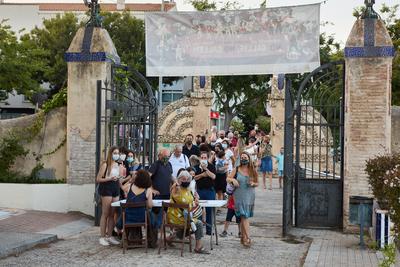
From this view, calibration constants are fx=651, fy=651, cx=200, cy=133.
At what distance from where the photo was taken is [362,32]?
13.8 m

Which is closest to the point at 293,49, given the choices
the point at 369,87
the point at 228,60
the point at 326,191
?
the point at 228,60

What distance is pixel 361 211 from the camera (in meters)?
11.6

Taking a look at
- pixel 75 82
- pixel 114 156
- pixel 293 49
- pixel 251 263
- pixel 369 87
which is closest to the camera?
pixel 251 263

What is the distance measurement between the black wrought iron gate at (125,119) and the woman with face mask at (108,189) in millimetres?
1790

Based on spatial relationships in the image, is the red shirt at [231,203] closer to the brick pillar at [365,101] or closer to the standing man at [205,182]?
the standing man at [205,182]

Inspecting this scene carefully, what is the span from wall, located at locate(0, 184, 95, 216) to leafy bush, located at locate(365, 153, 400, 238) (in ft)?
20.5

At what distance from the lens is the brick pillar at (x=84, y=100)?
1443 centimetres

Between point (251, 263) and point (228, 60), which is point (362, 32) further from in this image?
point (251, 263)

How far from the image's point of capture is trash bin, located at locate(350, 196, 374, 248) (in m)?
11.6

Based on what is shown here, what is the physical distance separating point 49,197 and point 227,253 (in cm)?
516

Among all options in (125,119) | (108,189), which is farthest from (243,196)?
(125,119)

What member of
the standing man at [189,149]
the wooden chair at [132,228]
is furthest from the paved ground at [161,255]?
the standing man at [189,149]

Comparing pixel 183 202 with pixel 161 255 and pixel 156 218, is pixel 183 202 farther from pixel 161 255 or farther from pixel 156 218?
pixel 161 255

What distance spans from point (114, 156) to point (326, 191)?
508 cm
